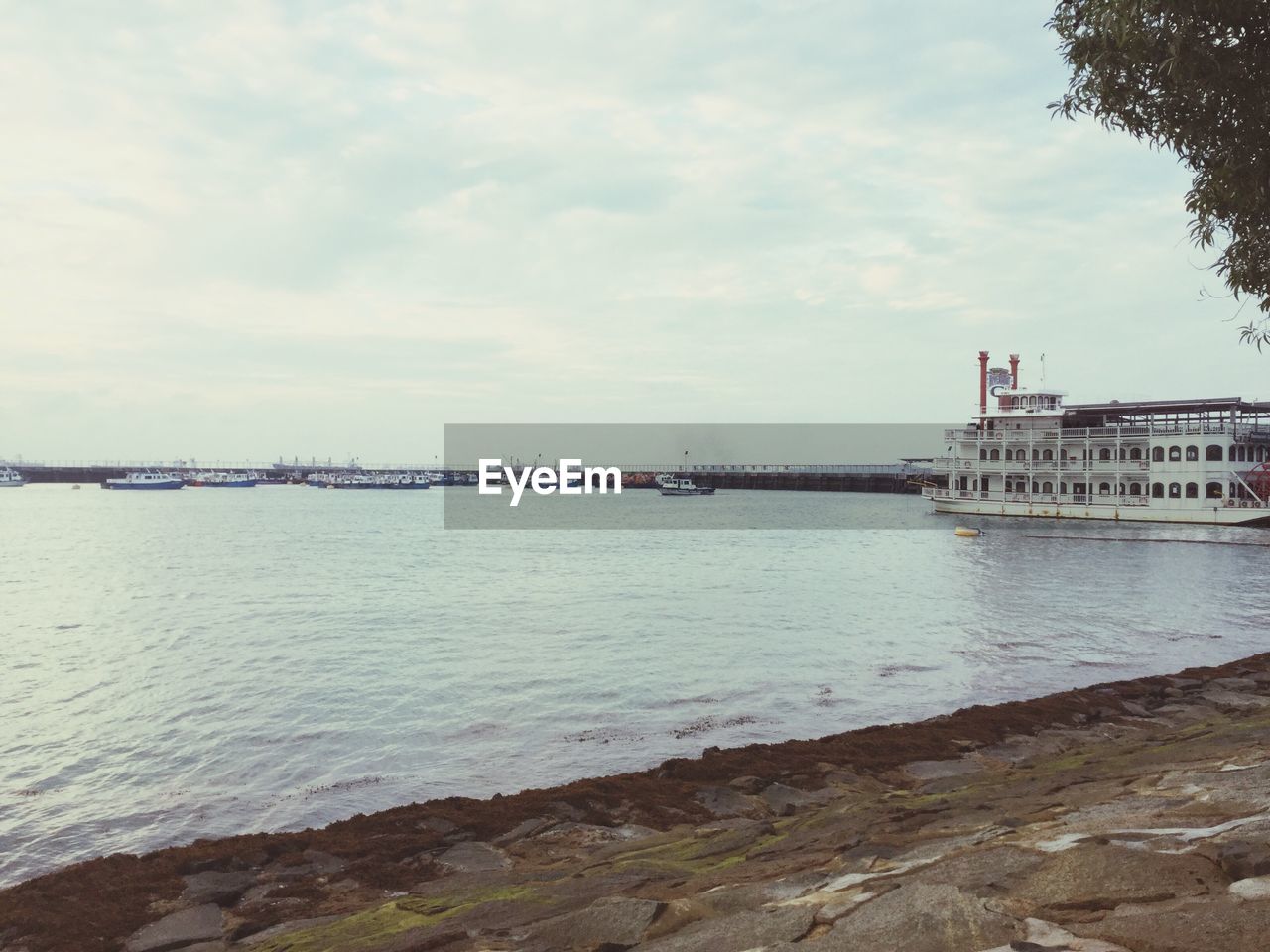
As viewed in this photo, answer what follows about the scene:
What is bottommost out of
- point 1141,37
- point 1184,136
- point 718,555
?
point 718,555

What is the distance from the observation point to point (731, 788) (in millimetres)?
11055

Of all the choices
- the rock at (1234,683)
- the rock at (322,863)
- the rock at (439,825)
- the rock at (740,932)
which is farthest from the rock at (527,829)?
the rock at (1234,683)

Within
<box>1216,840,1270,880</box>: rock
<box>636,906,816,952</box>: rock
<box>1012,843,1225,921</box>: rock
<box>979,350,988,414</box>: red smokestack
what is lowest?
<box>636,906,816,952</box>: rock

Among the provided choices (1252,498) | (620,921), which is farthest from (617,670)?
(1252,498)

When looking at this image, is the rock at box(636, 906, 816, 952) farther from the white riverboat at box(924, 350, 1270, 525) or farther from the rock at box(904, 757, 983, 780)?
the white riverboat at box(924, 350, 1270, 525)

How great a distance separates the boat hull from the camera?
70.1m

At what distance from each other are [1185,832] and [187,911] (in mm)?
7915

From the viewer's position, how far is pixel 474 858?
8938 mm

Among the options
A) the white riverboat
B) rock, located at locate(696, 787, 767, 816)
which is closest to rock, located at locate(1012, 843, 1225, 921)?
rock, located at locate(696, 787, 767, 816)

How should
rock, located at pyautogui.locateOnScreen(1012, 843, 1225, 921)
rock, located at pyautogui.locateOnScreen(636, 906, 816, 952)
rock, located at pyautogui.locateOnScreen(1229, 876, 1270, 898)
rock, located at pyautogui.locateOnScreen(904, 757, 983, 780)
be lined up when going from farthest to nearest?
rock, located at pyautogui.locateOnScreen(904, 757, 983, 780) → rock, located at pyautogui.locateOnScreen(636, 906, 816, 952) → rock, located at pyautogui.locateOnScreen(1012, 843, 1225, 921) → rock, located at pyautogui.locateOnScreen(1229, 876, 1270, 898)

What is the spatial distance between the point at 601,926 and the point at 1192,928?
337 cm

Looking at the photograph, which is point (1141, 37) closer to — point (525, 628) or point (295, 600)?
point (525, 628)

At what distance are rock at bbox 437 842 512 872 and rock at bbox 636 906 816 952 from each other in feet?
12.2

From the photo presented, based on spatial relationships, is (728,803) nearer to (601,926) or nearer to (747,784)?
(747,784)
